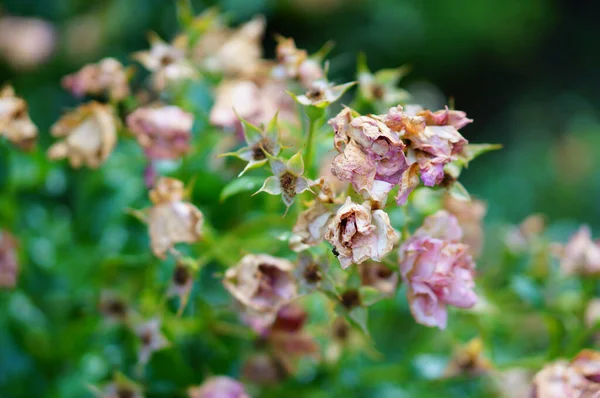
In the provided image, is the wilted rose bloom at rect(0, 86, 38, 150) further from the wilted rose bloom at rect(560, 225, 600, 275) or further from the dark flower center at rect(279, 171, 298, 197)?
the wilted rose bloom at rect(560, 225, 600, 275)

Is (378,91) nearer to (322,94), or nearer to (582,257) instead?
(322,94)

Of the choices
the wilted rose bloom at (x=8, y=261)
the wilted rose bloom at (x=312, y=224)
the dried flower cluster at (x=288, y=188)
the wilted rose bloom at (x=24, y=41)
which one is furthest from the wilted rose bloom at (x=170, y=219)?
the wilted rose bloom at (x=24, y=41)

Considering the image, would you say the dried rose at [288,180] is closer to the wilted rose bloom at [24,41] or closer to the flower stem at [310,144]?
the flower stem at [310,144]

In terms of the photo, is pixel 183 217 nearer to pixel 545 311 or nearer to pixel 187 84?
pixel 187 84

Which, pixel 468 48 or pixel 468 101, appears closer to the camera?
pixel 468 48

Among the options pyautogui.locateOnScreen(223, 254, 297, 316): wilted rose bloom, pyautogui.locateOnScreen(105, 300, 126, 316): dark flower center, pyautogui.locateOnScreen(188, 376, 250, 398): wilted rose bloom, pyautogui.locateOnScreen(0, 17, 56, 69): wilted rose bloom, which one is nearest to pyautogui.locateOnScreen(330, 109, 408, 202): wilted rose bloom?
pyautogui.locateOnScreen(223, 254, 297, 316): wilted rose bloom

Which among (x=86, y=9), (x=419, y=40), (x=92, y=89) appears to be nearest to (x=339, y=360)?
(x=92, y=89)
